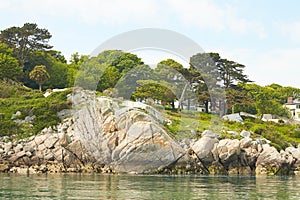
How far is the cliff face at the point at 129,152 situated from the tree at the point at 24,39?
29.5m

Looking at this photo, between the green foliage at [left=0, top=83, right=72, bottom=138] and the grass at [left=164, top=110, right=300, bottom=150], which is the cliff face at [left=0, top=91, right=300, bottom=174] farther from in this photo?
the grass at [left=164, top=110, right=300, bottom=150]

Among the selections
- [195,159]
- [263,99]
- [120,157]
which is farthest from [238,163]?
[263,99]

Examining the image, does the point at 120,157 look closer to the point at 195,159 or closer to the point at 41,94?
the point at 195,159

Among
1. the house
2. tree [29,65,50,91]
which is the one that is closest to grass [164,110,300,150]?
tree [29,65,50,91]

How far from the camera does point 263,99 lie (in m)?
77.9

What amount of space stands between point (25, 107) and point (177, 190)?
29.3 metres

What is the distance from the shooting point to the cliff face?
136 feet

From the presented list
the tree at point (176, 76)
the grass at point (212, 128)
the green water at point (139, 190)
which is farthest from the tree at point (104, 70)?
the green water at point (139, 190)

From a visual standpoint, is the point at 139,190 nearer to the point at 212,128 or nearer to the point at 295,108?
the point at 212,128

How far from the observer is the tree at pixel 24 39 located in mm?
72688

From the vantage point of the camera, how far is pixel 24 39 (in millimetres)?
73688

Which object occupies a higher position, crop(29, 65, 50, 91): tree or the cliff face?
crop(29, 65, 50, 91): tree

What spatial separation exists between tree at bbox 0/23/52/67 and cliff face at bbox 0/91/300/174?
1160 inches

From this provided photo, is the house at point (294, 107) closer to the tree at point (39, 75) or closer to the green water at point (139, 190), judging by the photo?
the tree at point (39, 75)
